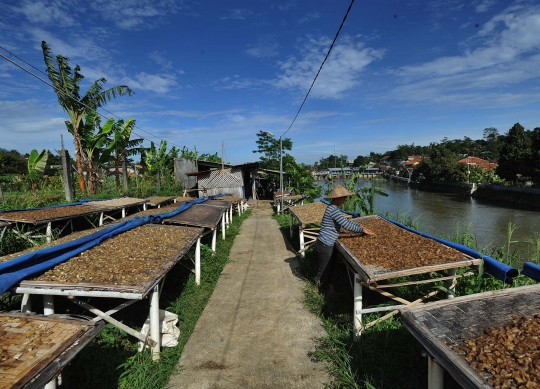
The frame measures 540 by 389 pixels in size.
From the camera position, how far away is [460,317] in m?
2.34

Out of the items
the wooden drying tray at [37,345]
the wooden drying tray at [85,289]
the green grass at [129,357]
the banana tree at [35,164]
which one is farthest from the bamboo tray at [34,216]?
the banana tree at [35,164]

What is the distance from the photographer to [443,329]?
2191 millimetres

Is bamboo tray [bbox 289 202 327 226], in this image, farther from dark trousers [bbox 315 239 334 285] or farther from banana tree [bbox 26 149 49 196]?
banana tree [bbox 26 149 49 196]

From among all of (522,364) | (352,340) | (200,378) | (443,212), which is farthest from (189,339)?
(443,212)

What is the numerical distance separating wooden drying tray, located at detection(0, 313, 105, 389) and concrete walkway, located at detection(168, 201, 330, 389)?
146 cm

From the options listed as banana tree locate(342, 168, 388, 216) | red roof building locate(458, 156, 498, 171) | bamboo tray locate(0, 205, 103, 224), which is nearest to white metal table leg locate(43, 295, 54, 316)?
bamboo tray locate(0, 205, 103, 224)

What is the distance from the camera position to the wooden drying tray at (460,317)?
195 cm

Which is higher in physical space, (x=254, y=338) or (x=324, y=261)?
(x=324, y=261)

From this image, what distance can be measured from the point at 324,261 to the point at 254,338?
1714 mm

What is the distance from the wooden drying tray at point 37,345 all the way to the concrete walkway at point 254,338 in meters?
1.46

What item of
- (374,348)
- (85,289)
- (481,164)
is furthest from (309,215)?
(481,164)

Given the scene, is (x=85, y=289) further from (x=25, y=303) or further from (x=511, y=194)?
(x=511, y=194)

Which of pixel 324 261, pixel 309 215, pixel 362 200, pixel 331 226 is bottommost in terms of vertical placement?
pixel 324 261

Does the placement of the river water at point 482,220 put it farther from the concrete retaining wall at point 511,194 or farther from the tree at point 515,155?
the tree at point 515,155
